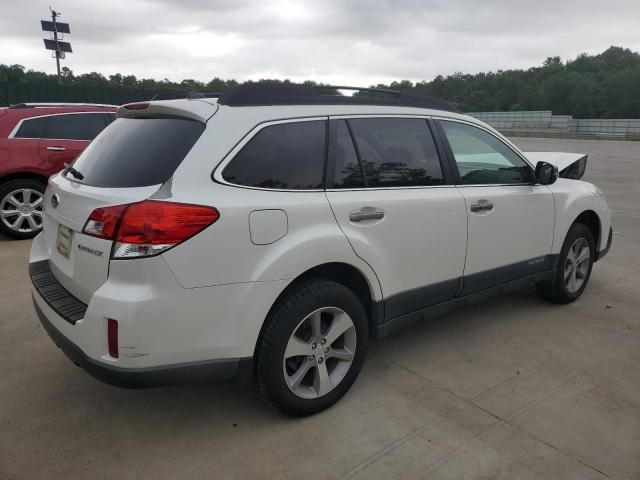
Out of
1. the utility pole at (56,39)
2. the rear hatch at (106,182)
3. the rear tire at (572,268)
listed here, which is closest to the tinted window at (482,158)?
the rear tire at (572,268)

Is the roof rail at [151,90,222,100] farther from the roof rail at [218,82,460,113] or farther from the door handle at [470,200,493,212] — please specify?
A: the door handle at [470,200,493,212]

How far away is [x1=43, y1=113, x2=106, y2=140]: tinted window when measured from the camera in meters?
7.01

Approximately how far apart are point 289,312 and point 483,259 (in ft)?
5.56

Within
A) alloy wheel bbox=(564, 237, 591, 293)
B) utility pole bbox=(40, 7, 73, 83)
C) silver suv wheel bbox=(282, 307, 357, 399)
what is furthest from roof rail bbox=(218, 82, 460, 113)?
utility pole bbox=(40, 7, 73, 83)

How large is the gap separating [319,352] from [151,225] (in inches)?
44.8

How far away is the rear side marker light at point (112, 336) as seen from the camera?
229 centimetres

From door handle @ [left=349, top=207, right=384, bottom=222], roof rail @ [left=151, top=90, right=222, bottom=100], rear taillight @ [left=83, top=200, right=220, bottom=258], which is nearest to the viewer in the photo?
rear taillight @ [left=83, top=200, right=220, bottom=258]

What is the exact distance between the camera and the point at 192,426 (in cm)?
282

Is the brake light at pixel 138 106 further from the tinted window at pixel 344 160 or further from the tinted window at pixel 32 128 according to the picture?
the tinted window at pixel 32 128

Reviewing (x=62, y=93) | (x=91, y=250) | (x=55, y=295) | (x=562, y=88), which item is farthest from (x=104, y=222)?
(x=562, y=88)

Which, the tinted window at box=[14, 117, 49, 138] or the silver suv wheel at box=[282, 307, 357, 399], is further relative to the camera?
the tinted window at box=[14, 117, 49, 138]

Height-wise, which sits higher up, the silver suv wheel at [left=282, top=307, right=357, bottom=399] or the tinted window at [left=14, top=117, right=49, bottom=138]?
the tinted window at [left=14, top=117, right=49, bottom=138]

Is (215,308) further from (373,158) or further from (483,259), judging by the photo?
(483,259)

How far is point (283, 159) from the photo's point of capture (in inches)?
108
